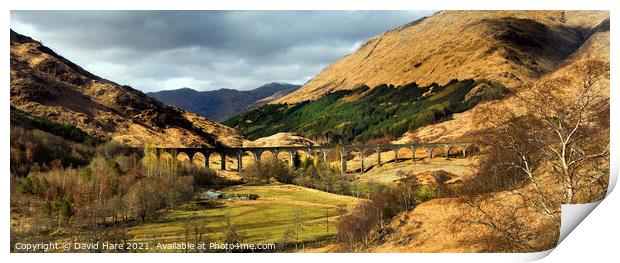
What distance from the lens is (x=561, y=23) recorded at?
20.3 meters

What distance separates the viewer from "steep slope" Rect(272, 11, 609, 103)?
67.3 feet

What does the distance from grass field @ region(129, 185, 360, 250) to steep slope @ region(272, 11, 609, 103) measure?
8.50 m

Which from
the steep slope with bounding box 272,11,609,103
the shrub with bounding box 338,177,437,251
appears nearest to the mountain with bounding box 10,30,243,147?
the steep slope with bounding box 272,11,609,103

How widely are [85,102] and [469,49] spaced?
23.0 metres

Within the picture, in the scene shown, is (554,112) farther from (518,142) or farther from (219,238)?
(219,238)

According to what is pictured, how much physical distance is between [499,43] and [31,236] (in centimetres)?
2597

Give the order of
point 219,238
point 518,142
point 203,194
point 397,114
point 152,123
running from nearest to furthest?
1. point 518,142
2. point 219,238
3. point 203,194
4. point 152,123
5. point 397,114

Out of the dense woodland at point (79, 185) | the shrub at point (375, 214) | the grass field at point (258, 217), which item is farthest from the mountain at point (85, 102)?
the shrub at point (375, 214)

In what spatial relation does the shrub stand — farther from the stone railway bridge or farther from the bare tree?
the stone railway bridge

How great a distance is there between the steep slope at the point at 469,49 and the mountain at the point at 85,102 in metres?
11.0

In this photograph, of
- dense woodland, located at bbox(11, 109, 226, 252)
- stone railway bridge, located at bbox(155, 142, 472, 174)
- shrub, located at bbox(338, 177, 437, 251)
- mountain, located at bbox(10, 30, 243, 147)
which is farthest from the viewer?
stone railway bridge, located at bbox(155, 142, 472, 174)

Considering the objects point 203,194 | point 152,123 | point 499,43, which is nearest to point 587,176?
point 203,194

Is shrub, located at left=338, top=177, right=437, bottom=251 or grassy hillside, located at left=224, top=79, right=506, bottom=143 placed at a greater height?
grassy hillside, located at left=224, top=79, right=506, bottom=143

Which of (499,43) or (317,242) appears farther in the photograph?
(499,43)
